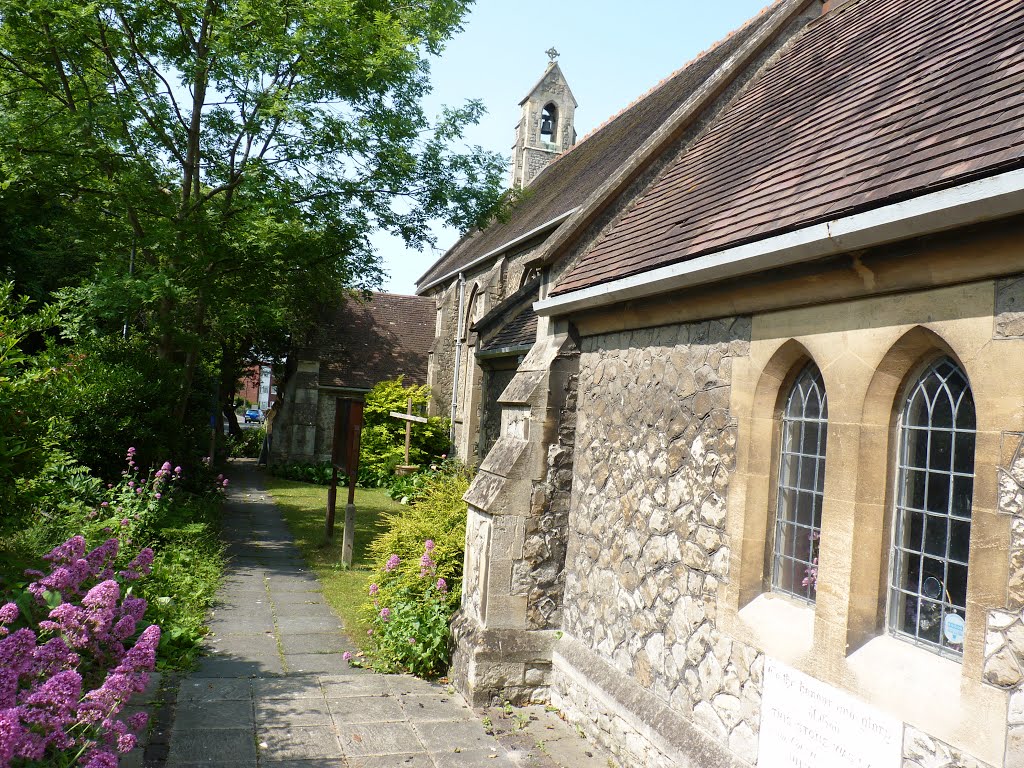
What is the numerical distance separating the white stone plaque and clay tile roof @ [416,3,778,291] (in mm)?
8664

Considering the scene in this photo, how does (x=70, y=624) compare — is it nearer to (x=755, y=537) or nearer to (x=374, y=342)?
(x=755, y=537)

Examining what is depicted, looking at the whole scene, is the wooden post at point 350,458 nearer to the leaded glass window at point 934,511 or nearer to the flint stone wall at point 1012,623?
the leaded glass window at point 934,511

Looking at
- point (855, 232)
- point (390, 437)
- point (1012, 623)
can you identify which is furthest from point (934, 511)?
point (390, 437)

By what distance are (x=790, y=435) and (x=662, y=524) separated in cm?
124

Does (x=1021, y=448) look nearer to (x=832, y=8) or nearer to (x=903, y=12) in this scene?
(x=903, y=12)

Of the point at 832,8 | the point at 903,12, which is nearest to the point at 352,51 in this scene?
the point at 832,8

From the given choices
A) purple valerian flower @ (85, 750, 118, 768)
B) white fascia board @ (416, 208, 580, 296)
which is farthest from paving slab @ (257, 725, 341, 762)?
white fascia board @ (416, 208, 580, 296)

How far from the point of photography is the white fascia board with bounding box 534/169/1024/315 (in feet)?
9.93

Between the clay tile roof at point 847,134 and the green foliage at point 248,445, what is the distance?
1055 inches

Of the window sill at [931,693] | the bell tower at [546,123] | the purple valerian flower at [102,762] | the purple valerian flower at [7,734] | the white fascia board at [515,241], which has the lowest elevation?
the purple valerian flower at [102,762]

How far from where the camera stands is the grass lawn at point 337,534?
9.87m

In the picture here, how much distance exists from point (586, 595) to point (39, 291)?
57.2ft

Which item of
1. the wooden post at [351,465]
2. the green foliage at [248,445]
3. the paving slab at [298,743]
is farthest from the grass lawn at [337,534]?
the green foliage at [248,445]

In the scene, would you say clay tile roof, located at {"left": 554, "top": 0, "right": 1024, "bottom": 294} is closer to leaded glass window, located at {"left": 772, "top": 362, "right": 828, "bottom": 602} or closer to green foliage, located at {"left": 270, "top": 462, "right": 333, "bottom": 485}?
leaded glass window, located at {"left": 772, "top": 362, "right": 828, "bottom": 602}
